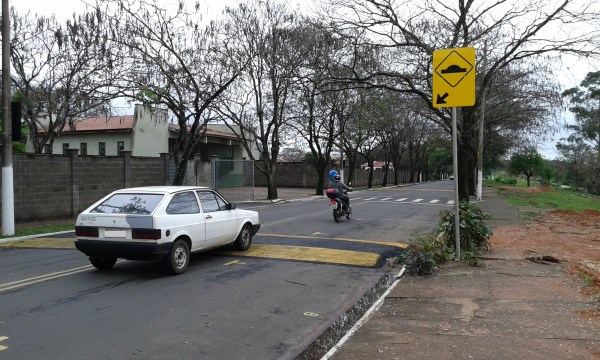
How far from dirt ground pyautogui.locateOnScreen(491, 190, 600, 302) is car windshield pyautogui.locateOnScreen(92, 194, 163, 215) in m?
6.52

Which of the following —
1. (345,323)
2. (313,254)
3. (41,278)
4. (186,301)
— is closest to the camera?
(345,323)

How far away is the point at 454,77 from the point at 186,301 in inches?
231

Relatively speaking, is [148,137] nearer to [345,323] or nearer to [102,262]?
[102,262]

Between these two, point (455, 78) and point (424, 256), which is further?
point (455, 78)

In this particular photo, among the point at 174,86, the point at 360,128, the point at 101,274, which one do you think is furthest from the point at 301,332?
the point at 360,128

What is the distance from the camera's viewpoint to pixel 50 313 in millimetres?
5840

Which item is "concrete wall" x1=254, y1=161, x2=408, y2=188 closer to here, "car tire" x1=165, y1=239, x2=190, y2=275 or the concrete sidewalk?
"car tire" x1=165, y1=239, x2=190, y2=275

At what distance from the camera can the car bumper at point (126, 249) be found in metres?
7.49

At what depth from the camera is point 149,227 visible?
7.52 meters

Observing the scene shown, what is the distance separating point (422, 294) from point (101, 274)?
523 cm

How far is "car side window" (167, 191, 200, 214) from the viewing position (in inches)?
322

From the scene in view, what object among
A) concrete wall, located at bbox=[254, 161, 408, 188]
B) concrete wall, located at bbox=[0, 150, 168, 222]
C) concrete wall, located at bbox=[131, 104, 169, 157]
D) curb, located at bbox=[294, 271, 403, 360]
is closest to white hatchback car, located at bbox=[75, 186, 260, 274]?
curb, located at bbox=[294, 271, 403, 360]

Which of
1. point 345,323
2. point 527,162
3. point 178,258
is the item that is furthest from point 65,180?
point 527,162

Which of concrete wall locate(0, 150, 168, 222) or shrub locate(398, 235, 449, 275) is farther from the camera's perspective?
concrete wall locate(0, 150, 168, 222)
